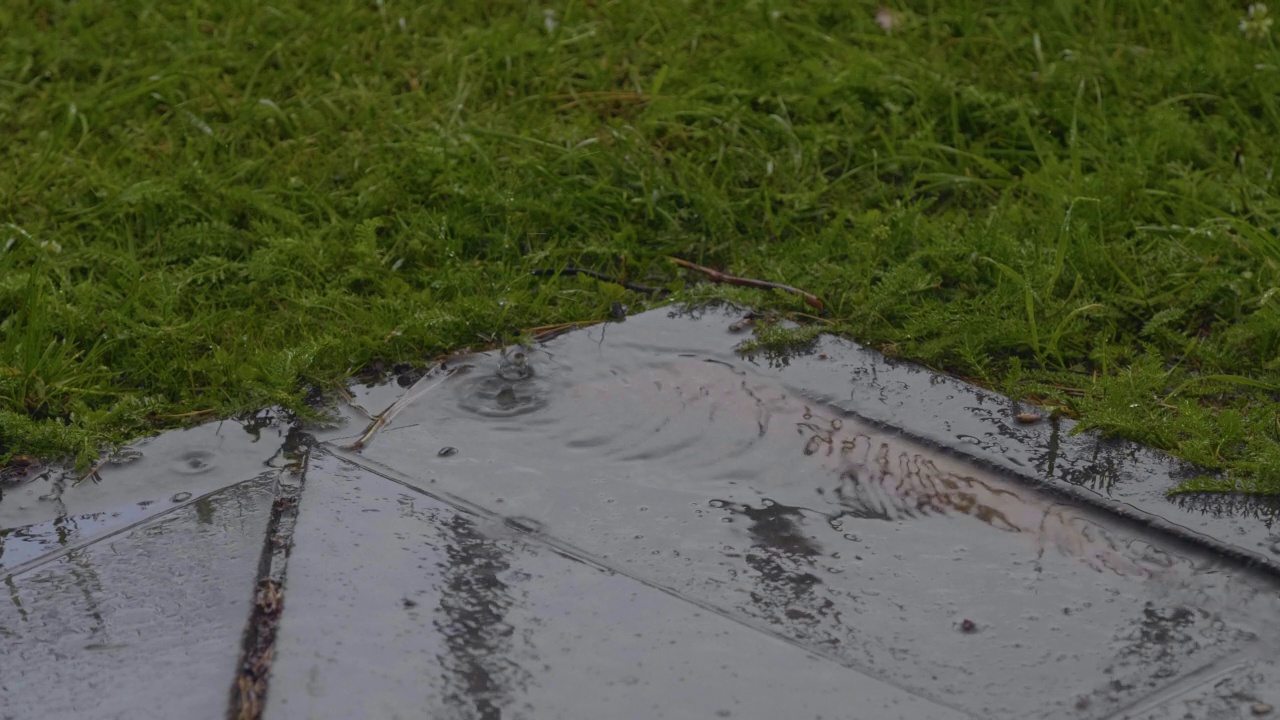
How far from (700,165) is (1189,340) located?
148 cm

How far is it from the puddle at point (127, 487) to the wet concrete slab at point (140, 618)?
6 cm

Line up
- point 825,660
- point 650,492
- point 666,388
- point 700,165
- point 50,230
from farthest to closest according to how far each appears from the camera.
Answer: point 700,165
point 50,230
point 666,388
point 650,492
point 825,660

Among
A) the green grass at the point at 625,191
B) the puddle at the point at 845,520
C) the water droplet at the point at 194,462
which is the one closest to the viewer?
the puddle at the point at 845,520

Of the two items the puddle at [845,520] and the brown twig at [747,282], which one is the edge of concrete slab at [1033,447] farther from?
the brown twig at [747,282]

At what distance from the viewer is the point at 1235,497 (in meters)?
2.46

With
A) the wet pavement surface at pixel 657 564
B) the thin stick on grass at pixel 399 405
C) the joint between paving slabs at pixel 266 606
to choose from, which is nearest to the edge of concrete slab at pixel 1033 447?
the wet pavement surface at pixel 657 564

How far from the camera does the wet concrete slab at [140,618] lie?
1.99 metres

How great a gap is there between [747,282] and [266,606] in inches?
65.5

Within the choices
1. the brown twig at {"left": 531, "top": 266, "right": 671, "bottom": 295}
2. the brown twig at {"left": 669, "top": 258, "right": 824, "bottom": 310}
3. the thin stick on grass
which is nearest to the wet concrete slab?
the thin stick on grass

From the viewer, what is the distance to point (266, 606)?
214 centimetres

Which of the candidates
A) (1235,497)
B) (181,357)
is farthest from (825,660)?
(181,357)

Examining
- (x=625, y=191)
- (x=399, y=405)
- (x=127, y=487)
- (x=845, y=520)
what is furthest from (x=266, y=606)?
(x=625, y=191)

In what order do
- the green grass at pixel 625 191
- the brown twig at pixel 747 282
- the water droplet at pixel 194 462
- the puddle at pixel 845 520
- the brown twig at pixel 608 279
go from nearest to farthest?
the puddle at pixel 845 520, the water droplet at pixel 194 462, the green grass at pixel 625 191, the brown twig at pixel 747 282, the brown twig at pixel 608 279

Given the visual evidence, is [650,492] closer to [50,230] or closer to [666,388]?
[666,388]
